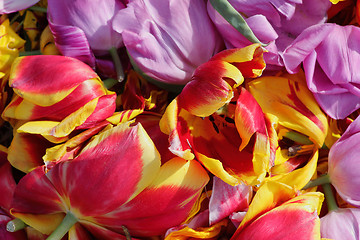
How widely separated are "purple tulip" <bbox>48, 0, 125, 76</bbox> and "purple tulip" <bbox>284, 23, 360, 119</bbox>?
16 cm

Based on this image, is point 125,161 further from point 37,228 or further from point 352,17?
point 352,17

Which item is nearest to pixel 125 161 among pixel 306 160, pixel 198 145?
pixel 198 145

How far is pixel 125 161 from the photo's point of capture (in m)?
0.42

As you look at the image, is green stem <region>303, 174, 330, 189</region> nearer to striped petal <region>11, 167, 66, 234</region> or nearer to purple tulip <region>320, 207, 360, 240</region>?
purple tulip <region>320, 207, 360, 240</region>

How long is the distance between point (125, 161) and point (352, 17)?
0.26 m

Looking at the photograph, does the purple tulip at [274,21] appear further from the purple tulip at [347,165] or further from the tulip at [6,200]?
the tulip at [6,200]

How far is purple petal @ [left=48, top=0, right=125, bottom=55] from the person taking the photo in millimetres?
481

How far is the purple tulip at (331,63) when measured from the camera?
1.55 feet

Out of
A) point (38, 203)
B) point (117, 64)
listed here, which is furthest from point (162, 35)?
point (38, 203)

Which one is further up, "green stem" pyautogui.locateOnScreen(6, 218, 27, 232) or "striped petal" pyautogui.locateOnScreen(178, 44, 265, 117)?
"striped petal" pyautogui.locateOnScreen(178, 44, 265, 117)

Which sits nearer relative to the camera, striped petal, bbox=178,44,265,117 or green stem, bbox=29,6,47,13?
striped petal, bbox=178,44,265,117

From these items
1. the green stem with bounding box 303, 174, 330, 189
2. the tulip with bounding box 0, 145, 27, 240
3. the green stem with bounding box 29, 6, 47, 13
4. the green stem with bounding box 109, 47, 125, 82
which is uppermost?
the green stem with bounding box 29, 6, 47, 13

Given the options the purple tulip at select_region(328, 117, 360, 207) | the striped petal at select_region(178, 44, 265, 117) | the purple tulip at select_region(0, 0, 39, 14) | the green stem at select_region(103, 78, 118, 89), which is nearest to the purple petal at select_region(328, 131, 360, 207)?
the purple tulip at select_region(328, 117, 360, 207)

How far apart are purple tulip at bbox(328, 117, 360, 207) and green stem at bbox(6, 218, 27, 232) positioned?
268mm
